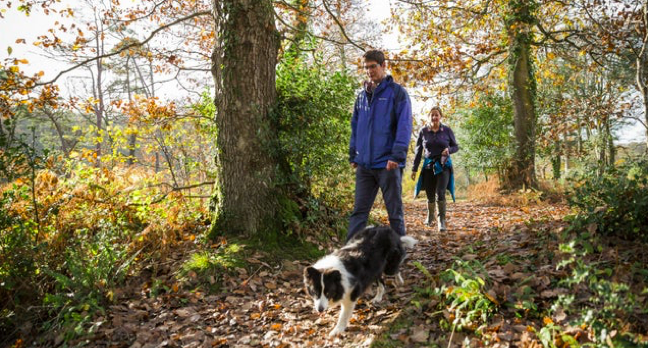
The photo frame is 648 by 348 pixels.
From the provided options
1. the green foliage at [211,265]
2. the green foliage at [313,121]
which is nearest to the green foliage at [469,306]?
the green foliage at [211,265]

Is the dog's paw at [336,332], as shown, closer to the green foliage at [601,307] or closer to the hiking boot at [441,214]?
the green foliage at [601,307]

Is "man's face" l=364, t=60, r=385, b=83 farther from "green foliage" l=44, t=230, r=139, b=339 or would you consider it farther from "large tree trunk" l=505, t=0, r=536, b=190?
"large tree trunk" l=505, t=0, r=536, b=190

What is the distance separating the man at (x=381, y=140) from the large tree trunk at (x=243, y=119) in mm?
1508

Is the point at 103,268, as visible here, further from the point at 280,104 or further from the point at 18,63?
the point at 18,63

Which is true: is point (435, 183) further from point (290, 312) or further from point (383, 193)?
point (290, 312)

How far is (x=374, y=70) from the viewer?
4242 millimetres

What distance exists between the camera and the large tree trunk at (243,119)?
5.25m

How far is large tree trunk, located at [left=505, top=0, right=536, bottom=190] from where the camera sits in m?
11.3

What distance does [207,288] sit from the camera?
448 centimetres

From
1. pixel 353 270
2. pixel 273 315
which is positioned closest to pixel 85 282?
pixel 273 315

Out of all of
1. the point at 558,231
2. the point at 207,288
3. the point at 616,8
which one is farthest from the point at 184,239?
the point at 616,8

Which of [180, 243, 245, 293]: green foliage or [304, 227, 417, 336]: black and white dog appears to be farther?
[180, 243, 245, 293]: green foliage

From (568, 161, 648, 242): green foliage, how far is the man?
5.93ft

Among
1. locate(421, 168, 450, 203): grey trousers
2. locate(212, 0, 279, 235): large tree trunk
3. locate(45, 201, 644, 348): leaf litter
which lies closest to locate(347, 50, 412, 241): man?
locate(45, 201, 644, 348): leaf litter
